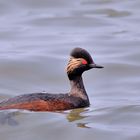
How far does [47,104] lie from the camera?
626 inches

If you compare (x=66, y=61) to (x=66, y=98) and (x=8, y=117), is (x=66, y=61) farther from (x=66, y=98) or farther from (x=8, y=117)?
(x=8, y=117)

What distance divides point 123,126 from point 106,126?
0.90ft

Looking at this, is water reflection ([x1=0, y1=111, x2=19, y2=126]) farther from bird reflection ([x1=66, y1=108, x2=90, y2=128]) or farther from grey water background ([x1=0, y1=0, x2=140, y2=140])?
bird reflection ([x1=66, y1=108, x2=90, y2=128])

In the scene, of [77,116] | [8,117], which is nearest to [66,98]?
[77,116]

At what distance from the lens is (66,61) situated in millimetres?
21359

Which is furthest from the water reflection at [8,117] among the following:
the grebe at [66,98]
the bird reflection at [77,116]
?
the bird reflection at [77,116]

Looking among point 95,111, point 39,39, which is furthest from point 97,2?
point 95,111

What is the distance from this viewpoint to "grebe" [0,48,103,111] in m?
15.7

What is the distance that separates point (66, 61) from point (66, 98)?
200 inches

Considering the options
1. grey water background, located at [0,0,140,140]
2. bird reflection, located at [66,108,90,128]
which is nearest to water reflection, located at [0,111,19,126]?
grey water background, located at [0,0,140,140]

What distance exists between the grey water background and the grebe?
125mm

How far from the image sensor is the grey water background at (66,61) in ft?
50.1

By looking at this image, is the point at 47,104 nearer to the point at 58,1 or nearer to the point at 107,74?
the point at 107,74

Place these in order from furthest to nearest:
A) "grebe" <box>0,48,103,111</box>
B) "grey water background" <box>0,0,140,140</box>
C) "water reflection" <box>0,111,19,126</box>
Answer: "grebe" <box>0,48,103,111</box>, "water reflection" <box>0,111,19,126</box>, "grey water background" <box>0,0,140,140</box>
